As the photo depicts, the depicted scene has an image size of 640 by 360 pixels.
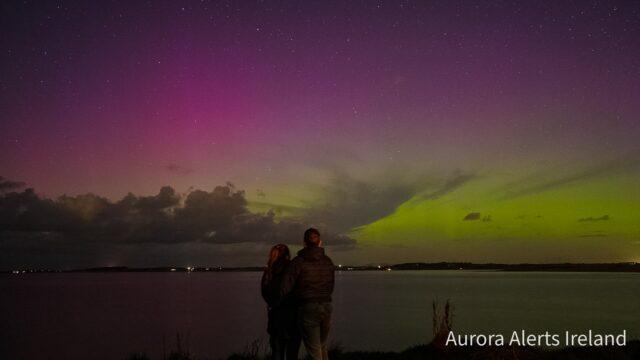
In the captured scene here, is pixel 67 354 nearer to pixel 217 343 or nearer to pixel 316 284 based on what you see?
pixel 217 343

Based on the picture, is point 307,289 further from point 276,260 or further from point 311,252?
point 276,260

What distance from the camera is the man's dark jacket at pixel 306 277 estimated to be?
7.16m

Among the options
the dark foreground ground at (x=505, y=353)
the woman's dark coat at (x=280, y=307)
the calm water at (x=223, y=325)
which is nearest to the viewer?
the woman's dark coat at (x=280, y=307)

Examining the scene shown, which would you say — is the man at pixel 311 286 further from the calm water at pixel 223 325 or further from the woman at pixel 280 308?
the calm water at pixel 223 325

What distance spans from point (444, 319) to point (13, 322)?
4912cm

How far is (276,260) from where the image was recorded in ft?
25.1

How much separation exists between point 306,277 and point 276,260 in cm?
65

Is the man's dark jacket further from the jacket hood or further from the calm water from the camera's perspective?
the calm water

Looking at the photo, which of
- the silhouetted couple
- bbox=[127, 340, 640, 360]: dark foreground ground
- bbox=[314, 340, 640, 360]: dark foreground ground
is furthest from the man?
bbox=[314, 340, 640, 360]: dark foreground ground

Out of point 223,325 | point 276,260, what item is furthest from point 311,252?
point 223,325

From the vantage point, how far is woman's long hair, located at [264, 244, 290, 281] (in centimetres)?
762

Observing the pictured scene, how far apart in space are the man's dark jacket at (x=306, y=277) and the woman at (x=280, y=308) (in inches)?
13.8

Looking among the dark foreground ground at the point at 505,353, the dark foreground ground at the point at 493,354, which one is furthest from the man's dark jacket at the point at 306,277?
the dark foreground ground at the point at 505,353

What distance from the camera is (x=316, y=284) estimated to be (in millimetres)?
7195
